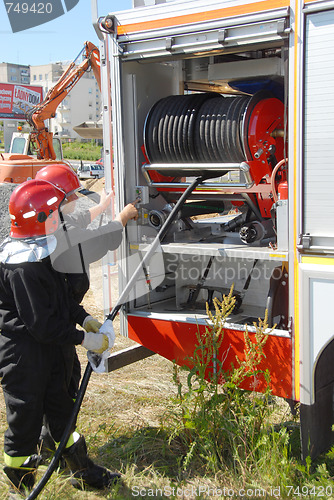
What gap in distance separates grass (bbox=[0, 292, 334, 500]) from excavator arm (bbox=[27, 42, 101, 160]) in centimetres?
1043

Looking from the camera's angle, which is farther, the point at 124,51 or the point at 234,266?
the point at 234,266

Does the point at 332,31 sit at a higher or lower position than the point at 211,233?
higher

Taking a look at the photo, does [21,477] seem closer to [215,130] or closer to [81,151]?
[215,130]

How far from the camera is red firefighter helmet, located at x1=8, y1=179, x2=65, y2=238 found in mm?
3254

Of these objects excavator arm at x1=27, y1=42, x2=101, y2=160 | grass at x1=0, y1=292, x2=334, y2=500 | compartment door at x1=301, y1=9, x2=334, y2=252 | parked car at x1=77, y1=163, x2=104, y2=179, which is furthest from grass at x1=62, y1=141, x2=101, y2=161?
compartment door at x1=301, y1=9, x2=334, y2=252

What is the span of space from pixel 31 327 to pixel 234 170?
1756 millimetres

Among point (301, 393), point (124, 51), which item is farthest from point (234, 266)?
point (124, 51)

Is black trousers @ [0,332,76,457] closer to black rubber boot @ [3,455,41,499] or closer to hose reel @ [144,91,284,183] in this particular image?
black rubber boot @ [3,455,41,499]

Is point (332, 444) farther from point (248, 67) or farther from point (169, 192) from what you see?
point (248, 67)

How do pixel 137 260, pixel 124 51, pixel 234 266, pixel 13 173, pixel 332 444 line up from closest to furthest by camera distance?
pixel 332 444
pixel 124 51
pixel 137 260
pixel 234 266
pixel 13 173

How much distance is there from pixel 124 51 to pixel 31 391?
93.7 inches

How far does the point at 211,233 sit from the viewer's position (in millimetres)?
4664

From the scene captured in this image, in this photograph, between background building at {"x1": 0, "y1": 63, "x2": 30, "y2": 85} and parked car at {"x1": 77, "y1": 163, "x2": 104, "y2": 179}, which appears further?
background building at {"x1": 0, "y1": 63, "x2": 30, "y2": 85}

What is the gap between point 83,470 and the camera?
3490 mm
